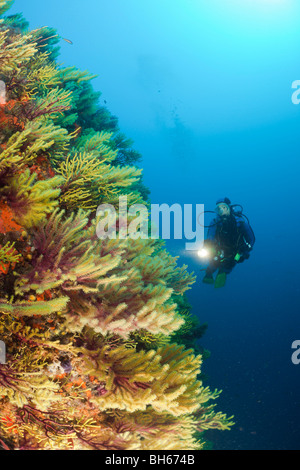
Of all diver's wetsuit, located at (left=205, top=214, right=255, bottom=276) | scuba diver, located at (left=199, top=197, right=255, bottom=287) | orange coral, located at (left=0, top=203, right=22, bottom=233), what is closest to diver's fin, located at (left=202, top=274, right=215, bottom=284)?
scuba diver, located at (left=199, top=197, right=255, bottom=287)

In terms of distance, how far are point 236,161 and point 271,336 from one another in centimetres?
8525

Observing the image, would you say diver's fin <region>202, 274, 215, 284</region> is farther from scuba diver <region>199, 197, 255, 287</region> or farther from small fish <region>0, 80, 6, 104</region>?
small fish <region>0, 80, 6, 104</region>

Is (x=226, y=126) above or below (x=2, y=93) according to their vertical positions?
above

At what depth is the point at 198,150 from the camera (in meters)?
112

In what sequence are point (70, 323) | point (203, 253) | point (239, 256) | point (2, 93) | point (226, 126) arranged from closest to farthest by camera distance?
point (70, 323) < point (2, 93) < point (203, 253) < point (239, 256) < point (226, 126)

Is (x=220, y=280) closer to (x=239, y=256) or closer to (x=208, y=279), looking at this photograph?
(x=208, y=279)

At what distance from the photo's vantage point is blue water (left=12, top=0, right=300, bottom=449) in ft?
92.5

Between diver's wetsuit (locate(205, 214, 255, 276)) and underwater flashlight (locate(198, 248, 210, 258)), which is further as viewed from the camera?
diver's wetsuit (locate(205, 214, 255, 276))

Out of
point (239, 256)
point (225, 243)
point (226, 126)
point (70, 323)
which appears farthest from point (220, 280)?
point (226, 126)

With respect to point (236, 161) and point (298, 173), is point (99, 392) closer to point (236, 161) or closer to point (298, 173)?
point (298, 173)

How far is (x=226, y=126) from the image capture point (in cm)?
11369

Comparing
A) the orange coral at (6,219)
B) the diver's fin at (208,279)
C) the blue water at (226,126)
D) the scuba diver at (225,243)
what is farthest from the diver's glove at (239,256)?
the blue water at (226,126)

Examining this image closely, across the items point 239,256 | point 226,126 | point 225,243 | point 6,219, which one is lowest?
point 6,219

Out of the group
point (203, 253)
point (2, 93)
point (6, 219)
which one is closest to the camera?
point (6, 219)
